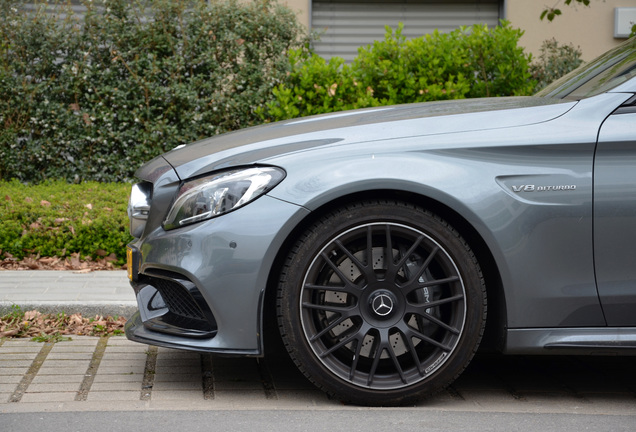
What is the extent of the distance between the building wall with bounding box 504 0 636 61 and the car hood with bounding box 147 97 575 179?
7.00 m

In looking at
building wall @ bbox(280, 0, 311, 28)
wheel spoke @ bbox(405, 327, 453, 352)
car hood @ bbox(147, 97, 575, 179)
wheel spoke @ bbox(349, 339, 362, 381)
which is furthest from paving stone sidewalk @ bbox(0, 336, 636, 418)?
building wall @ bbox(280, 0, 311, 28)

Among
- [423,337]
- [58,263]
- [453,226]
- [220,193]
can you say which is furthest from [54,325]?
[453,226]

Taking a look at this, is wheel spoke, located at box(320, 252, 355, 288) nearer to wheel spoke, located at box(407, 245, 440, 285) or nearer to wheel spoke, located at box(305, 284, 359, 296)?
wheel spoke, located at box(305, 284, 359, 296)

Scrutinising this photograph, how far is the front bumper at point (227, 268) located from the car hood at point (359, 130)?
263mm

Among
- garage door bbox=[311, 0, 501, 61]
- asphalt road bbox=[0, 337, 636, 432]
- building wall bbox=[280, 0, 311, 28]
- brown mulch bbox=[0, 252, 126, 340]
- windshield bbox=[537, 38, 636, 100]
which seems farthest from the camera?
→ garage door bbox=[311, 0, 501, 61]

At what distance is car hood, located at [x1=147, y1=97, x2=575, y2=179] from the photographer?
143 inches

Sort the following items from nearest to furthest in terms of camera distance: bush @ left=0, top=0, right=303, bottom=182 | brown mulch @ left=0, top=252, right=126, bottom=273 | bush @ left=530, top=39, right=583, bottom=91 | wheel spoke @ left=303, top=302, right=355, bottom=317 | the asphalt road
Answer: the asphalt road < wheel spoke @ left=303, top=302, right=355, bottom=317 < brown mulch @ left=0, top=252, right=126, bottom=273 < bush @ left=0, top=0, right=303, bottom=182 < bush @ left=530, top=39, right=583, bottom=91

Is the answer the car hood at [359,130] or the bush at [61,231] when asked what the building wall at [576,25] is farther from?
the car hood at [359,130]

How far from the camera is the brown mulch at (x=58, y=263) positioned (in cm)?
656

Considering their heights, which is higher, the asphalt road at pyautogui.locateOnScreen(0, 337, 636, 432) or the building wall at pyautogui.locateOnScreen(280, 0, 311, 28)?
the building wall at pyautogui.locateOnScreen(280, 0, 311, 28)

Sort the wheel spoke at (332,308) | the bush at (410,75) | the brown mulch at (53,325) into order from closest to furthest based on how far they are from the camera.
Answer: the wheel spoke at (332,308) < the brown mulch at (53,325) < the bush at (410,75)

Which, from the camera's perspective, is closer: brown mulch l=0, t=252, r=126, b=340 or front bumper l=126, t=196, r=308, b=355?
front bumper l=126, t=196, r=308, b=355

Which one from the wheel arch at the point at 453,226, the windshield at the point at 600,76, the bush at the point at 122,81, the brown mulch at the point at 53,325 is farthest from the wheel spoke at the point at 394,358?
the bush at the point at 122,81

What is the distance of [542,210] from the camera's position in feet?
11.4
